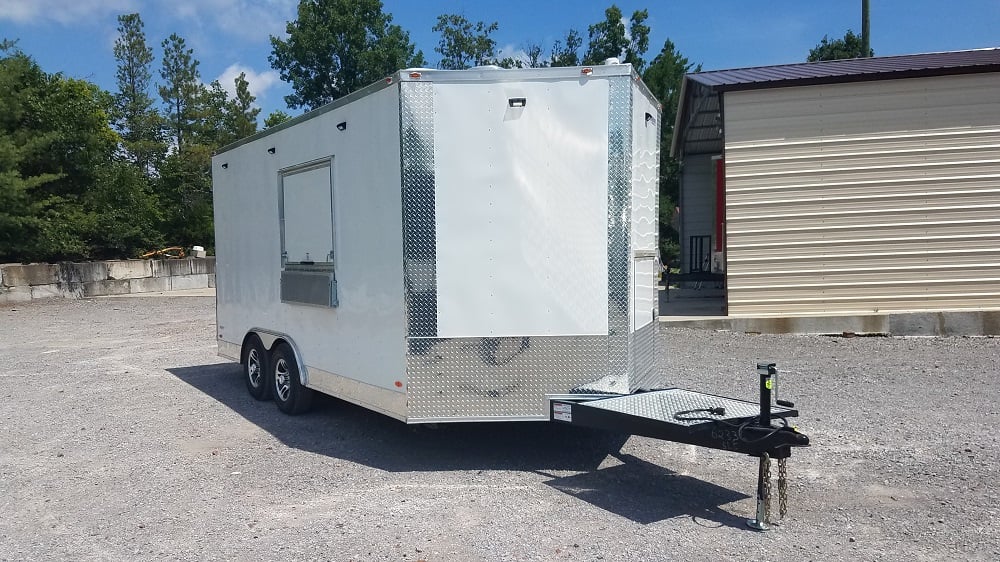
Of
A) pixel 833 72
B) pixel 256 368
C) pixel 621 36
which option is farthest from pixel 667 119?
pixel 256 368

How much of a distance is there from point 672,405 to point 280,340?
157 inches

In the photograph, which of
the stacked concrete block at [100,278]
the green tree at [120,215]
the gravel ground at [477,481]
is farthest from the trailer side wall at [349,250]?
the green tree at [120,215]

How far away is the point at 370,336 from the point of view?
5.56m

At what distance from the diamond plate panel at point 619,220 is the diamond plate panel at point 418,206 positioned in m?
1.25

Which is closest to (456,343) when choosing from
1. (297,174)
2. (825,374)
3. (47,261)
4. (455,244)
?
(455,244)

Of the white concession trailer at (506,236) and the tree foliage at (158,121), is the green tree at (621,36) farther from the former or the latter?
the white concession trailer at (506,236)

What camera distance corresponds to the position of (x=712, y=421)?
425 cm

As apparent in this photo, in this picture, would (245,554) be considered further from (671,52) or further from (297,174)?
(671,52)

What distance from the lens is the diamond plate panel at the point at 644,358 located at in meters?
5.36

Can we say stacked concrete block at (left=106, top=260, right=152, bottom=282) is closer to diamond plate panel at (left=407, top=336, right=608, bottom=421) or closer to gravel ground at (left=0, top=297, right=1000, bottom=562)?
gravel ground at (left=0, top=297, right=1000, bottom=562)

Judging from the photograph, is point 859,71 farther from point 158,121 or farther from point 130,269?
point 158,121

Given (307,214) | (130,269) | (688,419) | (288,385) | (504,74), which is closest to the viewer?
(688,419)

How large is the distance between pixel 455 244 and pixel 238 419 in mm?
3265

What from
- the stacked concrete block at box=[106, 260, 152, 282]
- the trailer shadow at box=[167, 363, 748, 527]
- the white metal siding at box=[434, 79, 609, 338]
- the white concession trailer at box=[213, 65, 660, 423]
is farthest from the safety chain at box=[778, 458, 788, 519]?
the stacked concrete block at box=[106, 260, 152, 282]
